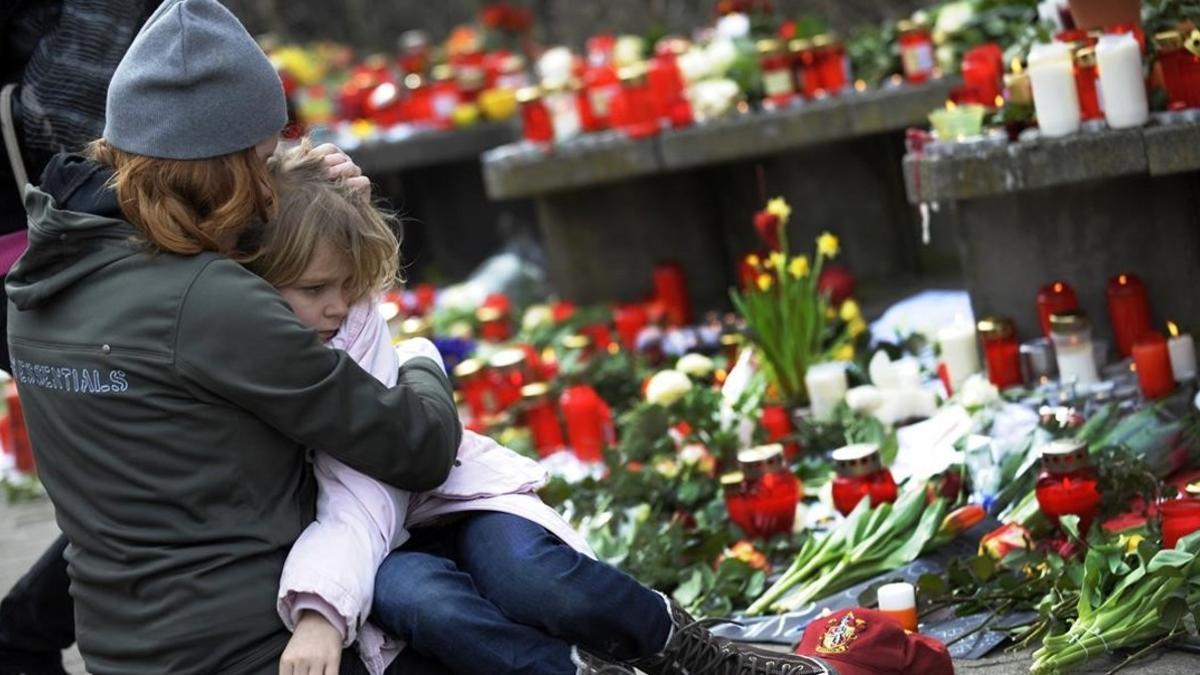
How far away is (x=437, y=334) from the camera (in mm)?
6859

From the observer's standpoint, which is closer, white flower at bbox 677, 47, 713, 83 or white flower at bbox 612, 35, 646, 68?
white flower at bbox 677, 47, 713, 83

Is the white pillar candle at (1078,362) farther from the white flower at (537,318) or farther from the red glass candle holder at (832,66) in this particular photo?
the white flower at (537,318)

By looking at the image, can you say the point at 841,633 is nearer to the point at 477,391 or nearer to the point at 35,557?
the point at 477,391

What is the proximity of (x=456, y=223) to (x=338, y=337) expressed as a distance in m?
6.51

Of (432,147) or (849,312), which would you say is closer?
(849,312)

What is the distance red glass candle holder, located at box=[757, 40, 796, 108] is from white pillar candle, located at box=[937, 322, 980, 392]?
1624 millimetres

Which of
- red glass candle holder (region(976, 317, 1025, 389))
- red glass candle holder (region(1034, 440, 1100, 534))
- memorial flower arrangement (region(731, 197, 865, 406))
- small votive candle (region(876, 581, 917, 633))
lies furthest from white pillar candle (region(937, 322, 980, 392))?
small votive candle (region(876, 581, 917, 633))

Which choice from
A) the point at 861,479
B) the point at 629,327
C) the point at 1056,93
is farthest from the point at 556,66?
the point at 861,479

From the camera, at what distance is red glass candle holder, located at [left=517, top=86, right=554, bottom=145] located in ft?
21.3

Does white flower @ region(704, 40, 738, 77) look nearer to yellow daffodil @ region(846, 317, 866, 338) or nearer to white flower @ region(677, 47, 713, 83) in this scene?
white flower @ region(677, 47, 713, 83)

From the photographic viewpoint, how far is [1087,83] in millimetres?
4215

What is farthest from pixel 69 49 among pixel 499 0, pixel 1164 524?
pixel 499 0

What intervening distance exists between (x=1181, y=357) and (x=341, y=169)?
7.29ft

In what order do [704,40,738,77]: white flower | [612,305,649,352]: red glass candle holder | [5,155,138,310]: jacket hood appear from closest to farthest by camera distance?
[5,155,138,310]: jacket hood < [612,305,649,352]: red glass candle holder < [704,40,738,77]: white flower
